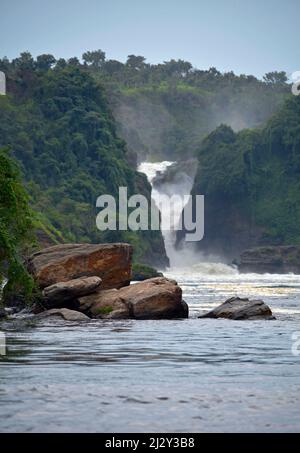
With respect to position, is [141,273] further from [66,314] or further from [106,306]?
[66,314]

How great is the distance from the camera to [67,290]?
4484 centimetres

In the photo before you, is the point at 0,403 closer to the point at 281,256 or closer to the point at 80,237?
the point at 80,237

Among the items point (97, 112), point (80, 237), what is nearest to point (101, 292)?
point (80, 237)

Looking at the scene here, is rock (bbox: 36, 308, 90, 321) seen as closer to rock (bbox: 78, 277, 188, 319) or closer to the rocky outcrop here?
rock (bbox: 78, 277, 188, 319)

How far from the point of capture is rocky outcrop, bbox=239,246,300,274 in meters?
181

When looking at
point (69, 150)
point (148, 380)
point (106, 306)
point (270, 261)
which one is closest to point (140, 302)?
point (106, 306)

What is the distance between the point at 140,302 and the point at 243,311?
4.56 metres

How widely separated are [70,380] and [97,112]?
17749cm

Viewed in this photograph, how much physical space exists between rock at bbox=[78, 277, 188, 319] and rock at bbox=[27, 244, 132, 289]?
1.70 m

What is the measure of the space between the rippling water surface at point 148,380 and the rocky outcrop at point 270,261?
470 feet

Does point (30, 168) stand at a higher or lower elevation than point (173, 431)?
higher

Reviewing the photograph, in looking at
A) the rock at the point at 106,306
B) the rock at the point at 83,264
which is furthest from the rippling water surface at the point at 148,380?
the rock at the point at 83,264
